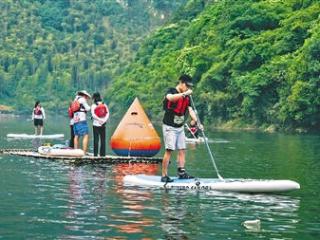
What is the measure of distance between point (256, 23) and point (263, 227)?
71.7 metres

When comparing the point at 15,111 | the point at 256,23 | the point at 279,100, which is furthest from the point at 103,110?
the point at 15,111

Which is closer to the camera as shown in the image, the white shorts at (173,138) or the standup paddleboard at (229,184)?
the standup paddleboard at (229,184)

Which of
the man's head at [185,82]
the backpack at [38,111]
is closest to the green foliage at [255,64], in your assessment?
the backpack at [38,111]

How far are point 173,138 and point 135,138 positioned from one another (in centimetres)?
820

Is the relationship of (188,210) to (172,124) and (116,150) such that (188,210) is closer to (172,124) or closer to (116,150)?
(172,124)

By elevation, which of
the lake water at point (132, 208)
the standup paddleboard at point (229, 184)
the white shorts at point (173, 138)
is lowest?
the lake water at point (132, 208)

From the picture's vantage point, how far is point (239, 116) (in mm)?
79000

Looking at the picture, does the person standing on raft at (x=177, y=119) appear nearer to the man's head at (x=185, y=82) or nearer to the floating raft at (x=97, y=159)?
the man's head at (x=185, y=82)

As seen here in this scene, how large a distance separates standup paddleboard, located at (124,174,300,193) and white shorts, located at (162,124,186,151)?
0.81 meters

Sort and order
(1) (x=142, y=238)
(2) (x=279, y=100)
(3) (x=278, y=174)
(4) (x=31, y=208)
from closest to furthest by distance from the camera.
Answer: (1) (x=142, y=238)
(4) (x=31, y=208)
(3) (x=278, y=174)
(2) (x=279, y=100)

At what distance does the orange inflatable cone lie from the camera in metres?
27.4

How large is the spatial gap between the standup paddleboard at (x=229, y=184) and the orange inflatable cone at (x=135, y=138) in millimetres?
8014

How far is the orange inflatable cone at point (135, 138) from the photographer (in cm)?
2738

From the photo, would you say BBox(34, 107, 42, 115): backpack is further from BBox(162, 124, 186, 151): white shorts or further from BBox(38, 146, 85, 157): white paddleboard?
BBox(162, 124, 186, 151): white shorts
